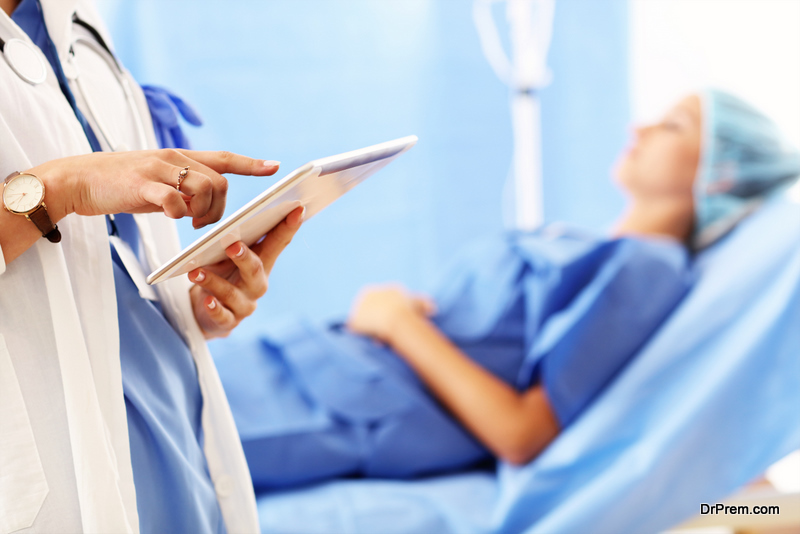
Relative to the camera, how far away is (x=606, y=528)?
3.30 feet

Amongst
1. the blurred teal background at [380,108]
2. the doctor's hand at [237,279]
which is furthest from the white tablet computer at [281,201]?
the blurred teal background at [380,108]

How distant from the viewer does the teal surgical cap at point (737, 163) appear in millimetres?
1428

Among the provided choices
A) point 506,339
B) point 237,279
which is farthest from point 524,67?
point 237,279

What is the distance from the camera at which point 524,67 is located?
1804 millimetres

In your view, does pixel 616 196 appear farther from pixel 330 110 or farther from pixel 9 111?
pixel 9 111

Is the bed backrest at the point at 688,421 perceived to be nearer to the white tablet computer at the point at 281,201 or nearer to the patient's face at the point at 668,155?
the patient's face at the point at 668,155

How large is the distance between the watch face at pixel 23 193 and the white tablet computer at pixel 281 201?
98 millimetres

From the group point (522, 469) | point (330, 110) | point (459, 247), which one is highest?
point (330, 110)

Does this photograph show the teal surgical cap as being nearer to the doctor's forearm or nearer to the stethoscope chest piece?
→ the doctor's forearm

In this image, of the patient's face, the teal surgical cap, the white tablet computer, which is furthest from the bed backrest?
the white tablet computer

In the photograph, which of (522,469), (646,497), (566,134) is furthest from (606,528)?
(566,134)

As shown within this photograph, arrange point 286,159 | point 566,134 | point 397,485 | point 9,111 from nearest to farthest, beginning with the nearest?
point 9,111 → point 397,485 → point 286,159 → point 566,134

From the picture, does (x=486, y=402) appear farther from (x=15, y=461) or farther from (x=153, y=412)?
(x=15, y=461)

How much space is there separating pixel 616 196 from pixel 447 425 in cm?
108
